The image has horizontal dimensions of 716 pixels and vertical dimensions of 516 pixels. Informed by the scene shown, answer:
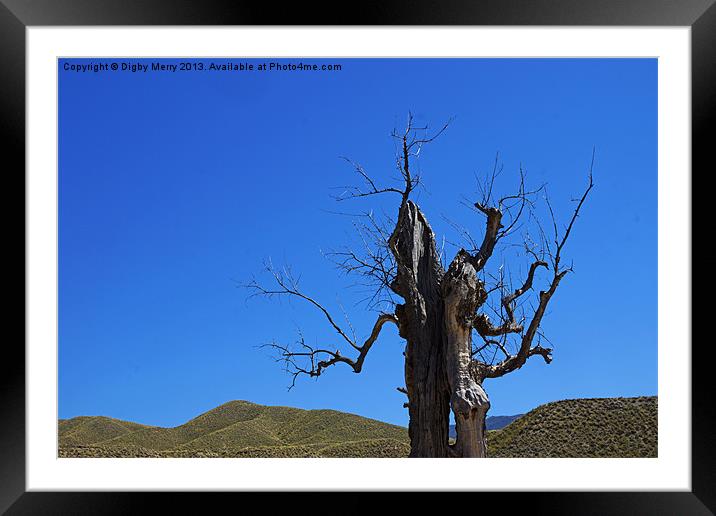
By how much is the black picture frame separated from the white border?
0.11 feet

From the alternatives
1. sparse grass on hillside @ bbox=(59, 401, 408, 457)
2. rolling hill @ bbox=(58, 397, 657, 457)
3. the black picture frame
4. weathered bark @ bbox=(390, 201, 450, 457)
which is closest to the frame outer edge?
the black picture frame

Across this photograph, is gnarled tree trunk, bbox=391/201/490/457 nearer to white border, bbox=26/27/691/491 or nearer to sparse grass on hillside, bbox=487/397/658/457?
white border, bbox=26/27/691/491

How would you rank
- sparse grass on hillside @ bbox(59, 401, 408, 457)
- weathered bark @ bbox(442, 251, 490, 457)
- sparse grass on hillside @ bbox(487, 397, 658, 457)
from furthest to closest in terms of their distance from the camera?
sparse grass on hillside @ bbox(59, 401, 408, 457) < sparse grass on hillside @ bbox(487, 397, 658, 457) < weathered bark @ bbox(442, 251, 490, 457)

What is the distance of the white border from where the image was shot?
2.35m

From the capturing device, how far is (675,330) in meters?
2.38

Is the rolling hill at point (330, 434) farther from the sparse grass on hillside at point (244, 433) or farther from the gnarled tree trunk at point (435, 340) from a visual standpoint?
the gnarled tree trunk at point (435, 340)
